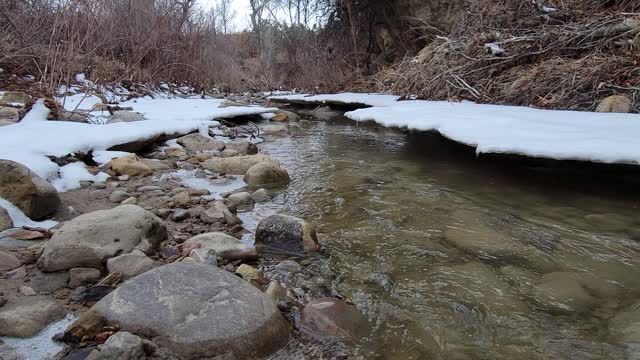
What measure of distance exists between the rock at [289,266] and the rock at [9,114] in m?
3.25

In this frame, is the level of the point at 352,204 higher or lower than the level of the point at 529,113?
lower

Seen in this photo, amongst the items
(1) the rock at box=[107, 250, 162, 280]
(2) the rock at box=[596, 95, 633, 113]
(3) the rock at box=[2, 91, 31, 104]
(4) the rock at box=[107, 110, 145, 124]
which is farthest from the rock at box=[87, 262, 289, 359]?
(3) the rock at box=[2, 91, 31, 104]

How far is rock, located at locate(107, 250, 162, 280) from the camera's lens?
5.94 feet

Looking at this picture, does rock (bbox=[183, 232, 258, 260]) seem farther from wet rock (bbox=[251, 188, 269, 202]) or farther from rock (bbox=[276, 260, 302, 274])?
wet rock (bbox=[251, 188, 269, 202])

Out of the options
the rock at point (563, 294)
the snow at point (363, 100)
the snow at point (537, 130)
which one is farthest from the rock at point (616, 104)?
the snow at point (363, 100)

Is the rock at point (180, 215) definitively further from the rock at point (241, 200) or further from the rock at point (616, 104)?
the rock at point (616, 104)

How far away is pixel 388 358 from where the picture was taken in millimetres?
1424

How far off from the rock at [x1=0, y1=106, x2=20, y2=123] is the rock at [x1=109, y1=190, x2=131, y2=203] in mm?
1819

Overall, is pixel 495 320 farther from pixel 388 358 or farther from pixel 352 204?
pixel 352 204

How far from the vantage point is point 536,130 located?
309 centimetres

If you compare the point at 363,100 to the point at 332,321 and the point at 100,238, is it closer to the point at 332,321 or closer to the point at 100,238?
the point at 100,238

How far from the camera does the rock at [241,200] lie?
9.66 feet

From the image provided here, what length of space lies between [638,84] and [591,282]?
2.93 m

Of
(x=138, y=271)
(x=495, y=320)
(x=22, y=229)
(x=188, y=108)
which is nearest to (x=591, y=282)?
(x=495, y=320)
